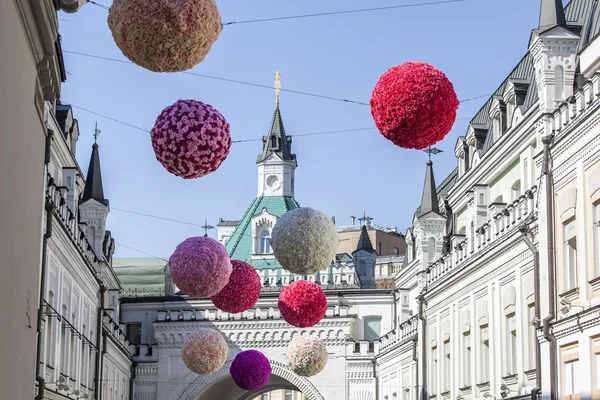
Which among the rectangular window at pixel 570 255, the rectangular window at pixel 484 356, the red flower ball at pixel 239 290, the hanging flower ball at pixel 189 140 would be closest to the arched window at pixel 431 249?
the rectangular window at pixel 484 356

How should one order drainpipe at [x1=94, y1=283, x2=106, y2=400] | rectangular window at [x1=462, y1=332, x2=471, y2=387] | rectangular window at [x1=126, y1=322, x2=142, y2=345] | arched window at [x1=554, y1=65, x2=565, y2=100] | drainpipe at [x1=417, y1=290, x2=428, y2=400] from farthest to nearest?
rectangular window at [x1=126, y1=322, x2=142, y2=345], drainpipe at [x1=94, y1=283, x2=106, y2=400], drainpipe at [x1=417, y1=290, x2=428, y2=400], rectangular window at [x1=462, y1=332, x2=471, y2=387], arched window at [x1=554, y1=65, x2=565, y2=100]

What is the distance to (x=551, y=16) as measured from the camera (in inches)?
922

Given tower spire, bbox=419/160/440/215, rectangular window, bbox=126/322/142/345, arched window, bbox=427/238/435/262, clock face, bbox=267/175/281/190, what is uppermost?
clock face, bbox=267/175/281/190

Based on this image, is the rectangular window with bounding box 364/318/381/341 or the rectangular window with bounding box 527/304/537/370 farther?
the rectangular window with bounding box 364/318/381/341

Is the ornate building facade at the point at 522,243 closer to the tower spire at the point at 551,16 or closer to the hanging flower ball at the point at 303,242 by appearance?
the tower spire at the point at 551,16

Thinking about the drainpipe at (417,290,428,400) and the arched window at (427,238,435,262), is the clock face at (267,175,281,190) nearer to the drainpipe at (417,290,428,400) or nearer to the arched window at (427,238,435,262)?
the arched window at (427,238,435,262)

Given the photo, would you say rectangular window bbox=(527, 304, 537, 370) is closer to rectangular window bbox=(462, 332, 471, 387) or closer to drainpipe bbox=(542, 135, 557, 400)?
drainpipe bbox=(542, 135, 557, 400)

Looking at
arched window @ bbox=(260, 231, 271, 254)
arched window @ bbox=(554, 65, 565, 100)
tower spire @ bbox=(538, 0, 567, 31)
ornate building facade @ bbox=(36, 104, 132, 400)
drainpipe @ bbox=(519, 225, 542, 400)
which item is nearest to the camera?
drainpipe @ bbox=(519, 225, 542, 400)

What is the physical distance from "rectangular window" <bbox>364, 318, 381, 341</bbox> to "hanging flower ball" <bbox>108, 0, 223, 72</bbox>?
35.0 m

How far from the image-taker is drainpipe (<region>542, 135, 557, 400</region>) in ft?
69.9

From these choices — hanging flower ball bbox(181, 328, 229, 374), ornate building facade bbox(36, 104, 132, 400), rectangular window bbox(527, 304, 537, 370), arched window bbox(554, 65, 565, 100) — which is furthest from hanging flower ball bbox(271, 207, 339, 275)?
rectangular window bbox(527, 304, 537, 370)

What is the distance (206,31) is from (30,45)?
1.82 metres

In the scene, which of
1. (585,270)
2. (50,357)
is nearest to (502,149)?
(585,270)

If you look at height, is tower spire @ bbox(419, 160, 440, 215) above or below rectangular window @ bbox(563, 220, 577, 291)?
above
